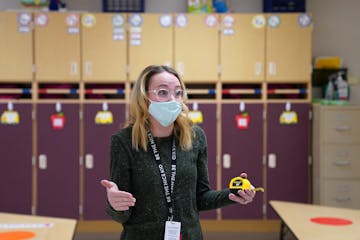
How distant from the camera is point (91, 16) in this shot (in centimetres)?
514

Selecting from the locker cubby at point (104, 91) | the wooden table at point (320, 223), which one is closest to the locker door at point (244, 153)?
the locker cubby at point (104, 91)

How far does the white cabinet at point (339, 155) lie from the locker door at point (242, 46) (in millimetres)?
844

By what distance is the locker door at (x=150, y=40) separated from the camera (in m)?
5.15

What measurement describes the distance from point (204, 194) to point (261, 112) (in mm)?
3259

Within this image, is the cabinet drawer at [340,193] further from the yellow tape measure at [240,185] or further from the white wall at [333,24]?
the yellow tape measure at [240,185]

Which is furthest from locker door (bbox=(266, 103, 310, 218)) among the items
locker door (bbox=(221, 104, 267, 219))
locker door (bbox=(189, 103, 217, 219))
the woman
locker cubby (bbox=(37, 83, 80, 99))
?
the woman

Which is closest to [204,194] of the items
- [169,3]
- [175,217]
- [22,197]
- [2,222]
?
[175,217]

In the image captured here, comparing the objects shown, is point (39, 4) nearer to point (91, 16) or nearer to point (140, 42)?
point (91, 16)

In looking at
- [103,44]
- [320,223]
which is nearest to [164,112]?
[320,223]

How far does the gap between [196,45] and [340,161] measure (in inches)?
76.1

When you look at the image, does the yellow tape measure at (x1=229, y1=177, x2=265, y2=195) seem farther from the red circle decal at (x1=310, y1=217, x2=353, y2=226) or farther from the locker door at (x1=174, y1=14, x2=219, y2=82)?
the locker door at (x1=174, y1=14, x2=219, y2=82)

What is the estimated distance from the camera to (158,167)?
1.96m

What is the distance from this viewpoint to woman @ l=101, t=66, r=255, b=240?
1.94 meters

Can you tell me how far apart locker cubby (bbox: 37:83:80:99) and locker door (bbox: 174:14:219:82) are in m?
1.14
